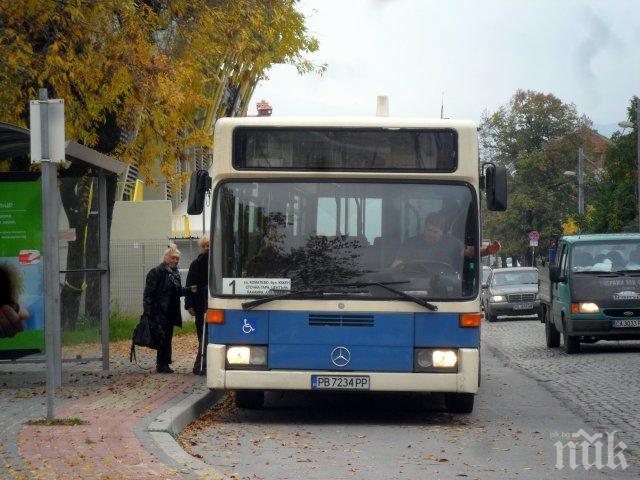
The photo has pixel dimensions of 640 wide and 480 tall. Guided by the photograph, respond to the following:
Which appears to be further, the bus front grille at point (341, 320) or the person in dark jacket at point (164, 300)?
the person in dark jacket at point (164, 300)

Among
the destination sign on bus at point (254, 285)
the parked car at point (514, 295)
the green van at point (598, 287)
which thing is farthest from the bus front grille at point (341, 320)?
the parked car at point (514, 295)

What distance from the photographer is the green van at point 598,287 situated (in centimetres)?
2234

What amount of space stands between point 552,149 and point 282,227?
86.7 metres

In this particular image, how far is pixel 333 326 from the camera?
479 inches

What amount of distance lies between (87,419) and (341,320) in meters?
2.46

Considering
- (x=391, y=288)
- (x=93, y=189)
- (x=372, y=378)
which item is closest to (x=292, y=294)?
(x=391, y=288)

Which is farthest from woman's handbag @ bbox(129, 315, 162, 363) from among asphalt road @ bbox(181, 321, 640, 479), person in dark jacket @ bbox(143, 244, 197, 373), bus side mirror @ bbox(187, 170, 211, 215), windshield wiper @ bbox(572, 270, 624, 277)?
windshield wiper @ bbox(572, 270, 624, 277)

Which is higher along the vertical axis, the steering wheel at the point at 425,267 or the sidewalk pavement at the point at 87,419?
the steering wheel at the point at 425,267

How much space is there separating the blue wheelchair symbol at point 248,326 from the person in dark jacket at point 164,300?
15.9ft

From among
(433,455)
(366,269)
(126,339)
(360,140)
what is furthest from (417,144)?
(126,339)

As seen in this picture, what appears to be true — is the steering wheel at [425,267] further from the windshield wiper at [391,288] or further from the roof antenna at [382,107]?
the roof antenna at [382,107]

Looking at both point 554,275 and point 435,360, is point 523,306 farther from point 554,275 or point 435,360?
point 435,360

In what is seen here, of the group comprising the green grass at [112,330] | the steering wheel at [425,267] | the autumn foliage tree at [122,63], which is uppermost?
the autumn foliage tree at [122,63]

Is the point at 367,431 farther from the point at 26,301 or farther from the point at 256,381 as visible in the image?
the point at 26,301
